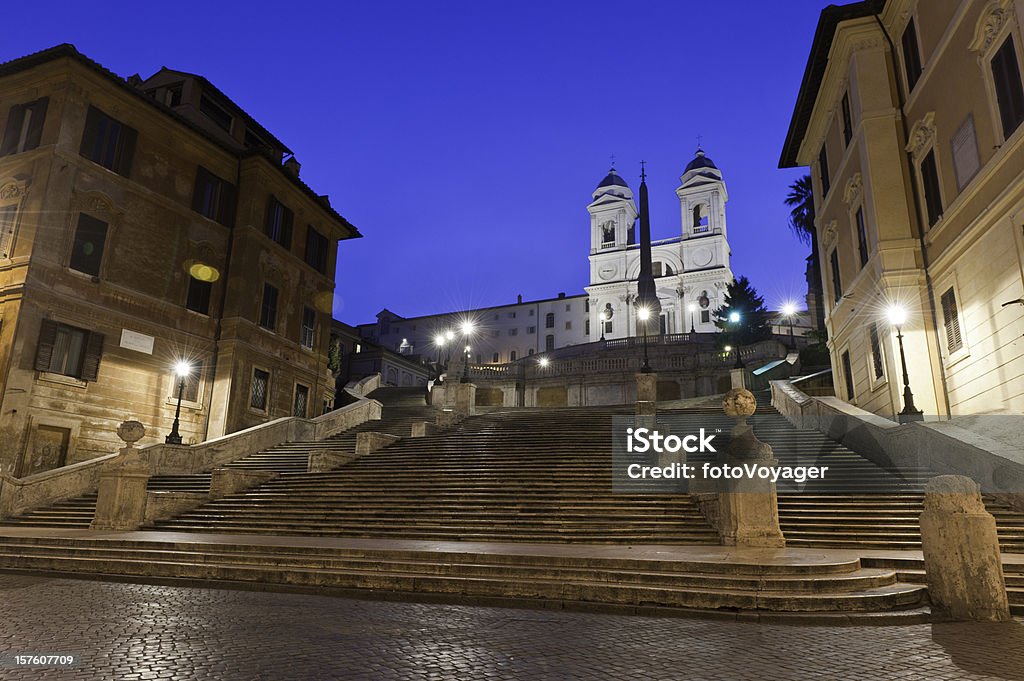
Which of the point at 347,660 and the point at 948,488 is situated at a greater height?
the point at 948,488

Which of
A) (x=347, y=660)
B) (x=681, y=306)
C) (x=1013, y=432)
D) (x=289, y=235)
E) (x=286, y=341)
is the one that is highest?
(x=681, y=306)

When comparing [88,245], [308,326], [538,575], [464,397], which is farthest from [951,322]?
[88,245]

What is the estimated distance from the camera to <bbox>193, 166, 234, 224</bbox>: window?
25.4 metres

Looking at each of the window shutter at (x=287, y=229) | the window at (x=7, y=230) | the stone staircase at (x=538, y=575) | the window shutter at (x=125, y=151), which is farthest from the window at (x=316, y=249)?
the stone staircase at (x=538, y=575)

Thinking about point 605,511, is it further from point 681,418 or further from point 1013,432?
point 681,418

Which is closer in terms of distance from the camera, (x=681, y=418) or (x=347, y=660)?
(x=347, y=660)

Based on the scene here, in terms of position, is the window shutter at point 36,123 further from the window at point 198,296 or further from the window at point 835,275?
the window at point 835,275

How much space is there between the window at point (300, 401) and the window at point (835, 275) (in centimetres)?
2265

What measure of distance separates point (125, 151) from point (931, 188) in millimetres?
25797

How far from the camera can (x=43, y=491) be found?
54.5ft

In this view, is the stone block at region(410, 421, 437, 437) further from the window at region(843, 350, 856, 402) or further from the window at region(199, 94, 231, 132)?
the window at region(199, 94, 231, 132)

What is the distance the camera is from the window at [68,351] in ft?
62.5

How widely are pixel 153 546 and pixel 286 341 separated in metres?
18.1

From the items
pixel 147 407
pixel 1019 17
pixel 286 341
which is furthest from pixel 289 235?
pixel 1019 17
